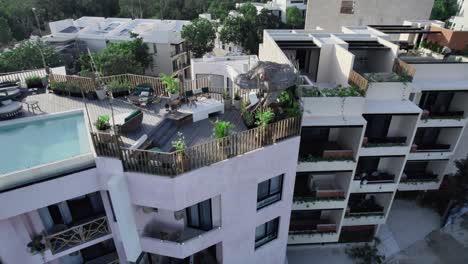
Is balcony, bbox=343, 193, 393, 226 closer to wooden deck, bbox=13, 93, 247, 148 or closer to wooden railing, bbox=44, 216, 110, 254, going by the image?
wooden deck, bbox=13, 93, 247, 148

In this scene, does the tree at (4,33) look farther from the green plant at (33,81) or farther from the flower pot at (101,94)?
the flower pot at (101,94)

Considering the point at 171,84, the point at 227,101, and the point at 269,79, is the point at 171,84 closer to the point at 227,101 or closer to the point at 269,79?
the point at 227,101

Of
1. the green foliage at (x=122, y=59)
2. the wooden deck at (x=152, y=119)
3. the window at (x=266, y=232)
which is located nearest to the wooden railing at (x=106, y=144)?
the wooden deck at (x=152, y=119)

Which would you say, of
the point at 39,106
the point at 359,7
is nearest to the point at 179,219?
the point at 39,106

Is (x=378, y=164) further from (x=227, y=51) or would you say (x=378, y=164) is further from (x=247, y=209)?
(x=227, y=51)

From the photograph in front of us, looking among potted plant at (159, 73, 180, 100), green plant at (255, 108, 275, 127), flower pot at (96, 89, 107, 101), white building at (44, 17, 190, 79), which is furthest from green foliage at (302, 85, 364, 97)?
white building at (44, 17, 190, 79)
